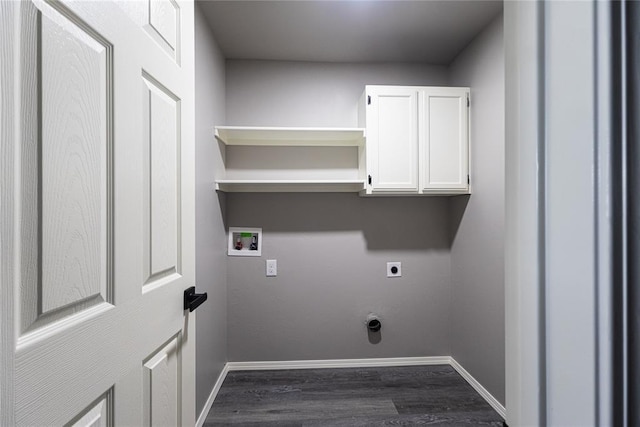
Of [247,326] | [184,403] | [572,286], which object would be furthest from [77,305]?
[247,326]

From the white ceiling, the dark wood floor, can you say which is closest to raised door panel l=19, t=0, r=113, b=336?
the white ceiling

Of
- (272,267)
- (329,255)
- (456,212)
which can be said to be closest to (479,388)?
(456,212)

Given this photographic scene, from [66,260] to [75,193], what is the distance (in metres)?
0.12

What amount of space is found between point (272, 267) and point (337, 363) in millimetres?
947

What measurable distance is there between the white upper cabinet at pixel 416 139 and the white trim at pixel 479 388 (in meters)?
1.37

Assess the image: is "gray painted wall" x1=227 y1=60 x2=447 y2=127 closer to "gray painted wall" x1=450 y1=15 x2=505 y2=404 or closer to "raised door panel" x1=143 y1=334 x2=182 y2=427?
"gray painted wall" x1=450 y1=15 x2=505 y2=404

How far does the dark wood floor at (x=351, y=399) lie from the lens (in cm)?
194

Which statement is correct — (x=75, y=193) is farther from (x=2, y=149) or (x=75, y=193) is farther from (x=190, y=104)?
(x=190, y=104)

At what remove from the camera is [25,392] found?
45cm

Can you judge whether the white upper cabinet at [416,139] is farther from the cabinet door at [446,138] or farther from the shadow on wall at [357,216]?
the shadow on wall at [357,216]

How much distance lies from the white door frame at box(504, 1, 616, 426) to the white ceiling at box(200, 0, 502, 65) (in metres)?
1.86

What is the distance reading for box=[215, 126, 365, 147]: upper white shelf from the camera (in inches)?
89.6

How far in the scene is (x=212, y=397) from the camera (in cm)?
212

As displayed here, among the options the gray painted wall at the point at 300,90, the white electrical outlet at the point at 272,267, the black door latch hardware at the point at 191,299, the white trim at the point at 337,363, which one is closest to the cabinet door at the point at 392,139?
the gray painted wall at the point at 300,90
